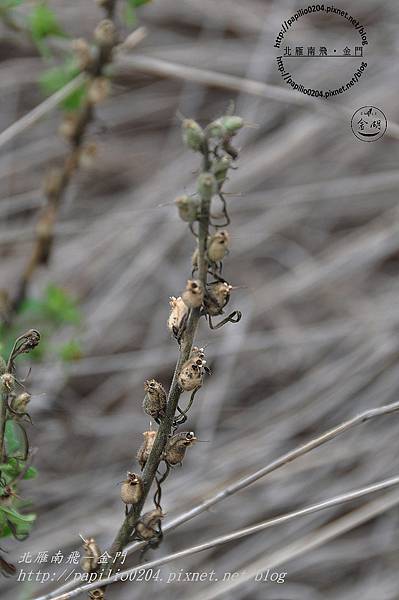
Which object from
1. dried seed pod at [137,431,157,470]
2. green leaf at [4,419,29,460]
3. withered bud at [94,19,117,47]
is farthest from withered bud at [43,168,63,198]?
dried seed pod at [137,431,157,470]

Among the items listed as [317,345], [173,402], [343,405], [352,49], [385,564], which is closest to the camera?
[173,402]

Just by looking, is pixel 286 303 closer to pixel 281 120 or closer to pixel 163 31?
pixel 281 120

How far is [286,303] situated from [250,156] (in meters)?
Answer: 0.80

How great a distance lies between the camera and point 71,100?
2.24 metres

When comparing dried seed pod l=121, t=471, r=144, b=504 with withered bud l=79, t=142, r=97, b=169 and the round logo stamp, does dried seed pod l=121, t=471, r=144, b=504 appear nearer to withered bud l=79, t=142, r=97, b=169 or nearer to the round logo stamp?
withered bud l=79, t=142, r=97, b=169

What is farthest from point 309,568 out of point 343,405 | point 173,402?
point 173,402

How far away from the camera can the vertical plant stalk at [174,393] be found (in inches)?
44.0

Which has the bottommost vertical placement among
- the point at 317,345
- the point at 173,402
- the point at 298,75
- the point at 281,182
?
the point at 173,402

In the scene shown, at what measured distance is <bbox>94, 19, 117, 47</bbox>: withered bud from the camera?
2027 millimetres

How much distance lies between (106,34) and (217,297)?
1188mm

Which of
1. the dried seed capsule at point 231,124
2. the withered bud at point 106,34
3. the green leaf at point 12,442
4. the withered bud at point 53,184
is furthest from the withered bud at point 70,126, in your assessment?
the dried seed capsule at point 231,124

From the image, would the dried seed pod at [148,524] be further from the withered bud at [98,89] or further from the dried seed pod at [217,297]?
the withered bud at [98,89]

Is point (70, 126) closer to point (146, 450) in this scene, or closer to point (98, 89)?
point (98, 89)

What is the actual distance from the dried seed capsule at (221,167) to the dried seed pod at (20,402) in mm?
528
